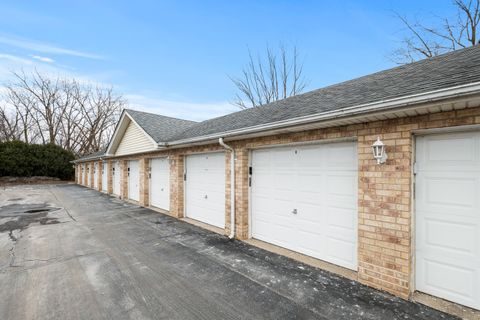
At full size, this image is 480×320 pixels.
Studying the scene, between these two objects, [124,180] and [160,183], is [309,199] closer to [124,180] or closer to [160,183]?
[160,183]

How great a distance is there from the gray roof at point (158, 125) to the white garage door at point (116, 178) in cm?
447

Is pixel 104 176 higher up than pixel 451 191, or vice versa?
pixel 451 191

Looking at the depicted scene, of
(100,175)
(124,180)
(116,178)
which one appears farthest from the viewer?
(100,175)

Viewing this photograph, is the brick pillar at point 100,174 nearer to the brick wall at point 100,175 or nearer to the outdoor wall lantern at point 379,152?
the brick wall at point 100,175

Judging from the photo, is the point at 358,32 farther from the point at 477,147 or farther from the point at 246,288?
the point at 246,288

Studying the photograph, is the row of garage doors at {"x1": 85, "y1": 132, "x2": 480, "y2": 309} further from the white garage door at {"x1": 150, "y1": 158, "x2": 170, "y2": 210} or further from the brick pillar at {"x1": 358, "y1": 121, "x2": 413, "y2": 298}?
the white garage door at {"x1": 150, "y1": 158, "x2": 170, "y2": 210}

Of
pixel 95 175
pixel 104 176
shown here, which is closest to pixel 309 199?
pixel 104 176

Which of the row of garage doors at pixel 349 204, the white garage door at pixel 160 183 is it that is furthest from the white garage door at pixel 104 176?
the row of garage doors at pixel 349 204

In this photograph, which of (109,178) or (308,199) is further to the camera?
(109,178)

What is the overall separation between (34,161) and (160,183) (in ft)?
81.4

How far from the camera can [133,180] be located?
1177 centimetres

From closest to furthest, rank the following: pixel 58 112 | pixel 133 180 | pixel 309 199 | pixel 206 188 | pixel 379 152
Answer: pixel 379 152
pixel 309 199
pixel 206 188
pixel 133 180
pixel 58 112

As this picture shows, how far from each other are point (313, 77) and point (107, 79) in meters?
26.5

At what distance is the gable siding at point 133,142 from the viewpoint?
935cm
